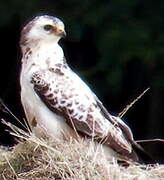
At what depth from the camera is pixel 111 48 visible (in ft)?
30.5

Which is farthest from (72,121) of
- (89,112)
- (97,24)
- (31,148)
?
(97,24)

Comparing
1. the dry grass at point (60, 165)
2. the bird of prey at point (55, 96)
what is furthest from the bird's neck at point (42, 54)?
the dry grass at point (60, 165)

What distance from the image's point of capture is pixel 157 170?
5.24 metres

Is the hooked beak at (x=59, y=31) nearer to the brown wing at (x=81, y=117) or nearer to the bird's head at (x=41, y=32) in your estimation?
the bird's head at (x=41, y=32)

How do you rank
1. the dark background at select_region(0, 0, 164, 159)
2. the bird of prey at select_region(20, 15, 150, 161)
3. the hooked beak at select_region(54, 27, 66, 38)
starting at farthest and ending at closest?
the dark background at select_region(0, 0, 164, 159)
the hooked beak at select_region(54, 27, 66, 38)
the bird of prey at select_region(20, 15, 150, 161)

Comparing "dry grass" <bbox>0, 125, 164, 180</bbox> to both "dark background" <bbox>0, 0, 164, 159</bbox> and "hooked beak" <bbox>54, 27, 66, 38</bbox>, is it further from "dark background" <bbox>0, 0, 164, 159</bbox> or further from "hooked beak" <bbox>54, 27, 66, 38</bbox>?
"dark background" <bbox>0, 0, 164, 159</bbox>

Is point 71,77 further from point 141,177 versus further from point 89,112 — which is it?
point 141,177

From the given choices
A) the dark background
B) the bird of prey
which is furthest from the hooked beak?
the dark background

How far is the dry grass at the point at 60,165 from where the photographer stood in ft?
16.3

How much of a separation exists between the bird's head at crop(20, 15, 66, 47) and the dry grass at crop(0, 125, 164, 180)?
65cm

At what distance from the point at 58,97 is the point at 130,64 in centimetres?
431

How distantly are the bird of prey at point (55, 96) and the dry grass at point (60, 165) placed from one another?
354 millimetres

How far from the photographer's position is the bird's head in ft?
18.6

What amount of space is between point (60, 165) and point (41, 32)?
0.92m
